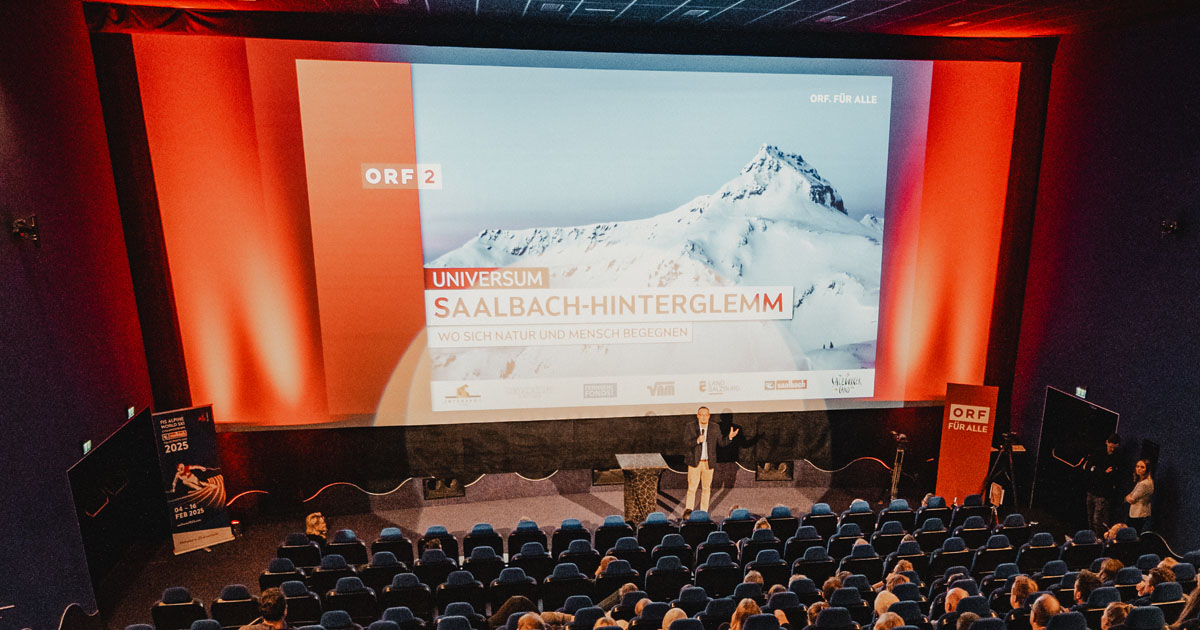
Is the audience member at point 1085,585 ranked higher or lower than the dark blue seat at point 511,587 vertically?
higher

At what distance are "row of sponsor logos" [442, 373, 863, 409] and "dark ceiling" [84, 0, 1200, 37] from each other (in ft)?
15.4

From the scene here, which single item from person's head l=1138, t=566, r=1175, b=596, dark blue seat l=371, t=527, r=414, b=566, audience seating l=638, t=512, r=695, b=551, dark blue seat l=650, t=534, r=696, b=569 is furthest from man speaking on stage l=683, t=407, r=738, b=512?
person's head l=1138, t=566, r=1175, b=596

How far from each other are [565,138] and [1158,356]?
25.0ft

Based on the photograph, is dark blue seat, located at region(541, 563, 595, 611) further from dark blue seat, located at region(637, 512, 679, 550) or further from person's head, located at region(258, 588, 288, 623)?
person's head, located at region(258, 588, 288, 623)

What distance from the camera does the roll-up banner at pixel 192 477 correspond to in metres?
7.98

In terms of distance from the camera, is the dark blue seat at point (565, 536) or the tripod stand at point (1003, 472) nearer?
the dark blue seat at point (565, 536)

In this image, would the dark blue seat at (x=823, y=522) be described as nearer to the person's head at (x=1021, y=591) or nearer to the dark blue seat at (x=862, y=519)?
the dark blue seat at (x=862, y=519)

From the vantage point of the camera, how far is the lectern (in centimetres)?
827

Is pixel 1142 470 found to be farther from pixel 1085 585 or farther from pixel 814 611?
pixel 814 611

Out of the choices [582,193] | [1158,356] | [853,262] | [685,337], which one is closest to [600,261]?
[582,193]

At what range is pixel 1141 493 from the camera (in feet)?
24.7

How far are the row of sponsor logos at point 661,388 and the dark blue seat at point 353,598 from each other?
3256mm

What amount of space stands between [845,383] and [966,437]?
1.74 m

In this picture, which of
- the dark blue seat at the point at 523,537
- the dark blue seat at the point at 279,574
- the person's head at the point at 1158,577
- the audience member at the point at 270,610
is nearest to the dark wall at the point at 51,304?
the dark blue seat at the point at 279,574
